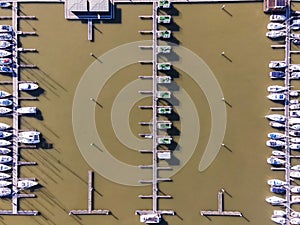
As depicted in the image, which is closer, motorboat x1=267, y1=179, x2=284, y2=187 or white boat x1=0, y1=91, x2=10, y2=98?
motorboat x1=267, y1=179, x2=284, y2=187

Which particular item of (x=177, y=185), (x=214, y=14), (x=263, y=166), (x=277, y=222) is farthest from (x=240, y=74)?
(x=277, y=222)

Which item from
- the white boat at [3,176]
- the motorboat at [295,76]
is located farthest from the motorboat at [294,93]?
the white boat at [3,176]

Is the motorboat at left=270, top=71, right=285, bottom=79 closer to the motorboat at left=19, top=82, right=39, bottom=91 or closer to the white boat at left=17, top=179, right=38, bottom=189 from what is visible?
the motorboat at left=19, top=82, right=39, bottom=91

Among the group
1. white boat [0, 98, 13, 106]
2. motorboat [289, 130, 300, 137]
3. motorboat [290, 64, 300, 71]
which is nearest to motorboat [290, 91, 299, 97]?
motorboat [290, 64, 300, 71]

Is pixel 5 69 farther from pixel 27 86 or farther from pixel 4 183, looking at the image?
pixel 4 183

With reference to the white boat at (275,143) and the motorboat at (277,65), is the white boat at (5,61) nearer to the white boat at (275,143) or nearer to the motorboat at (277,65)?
the motorboat at (277,65)

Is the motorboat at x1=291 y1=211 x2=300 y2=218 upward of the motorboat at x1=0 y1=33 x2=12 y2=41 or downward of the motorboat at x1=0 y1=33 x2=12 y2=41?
downward

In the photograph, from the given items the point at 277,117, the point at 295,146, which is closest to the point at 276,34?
the point at 277,117
